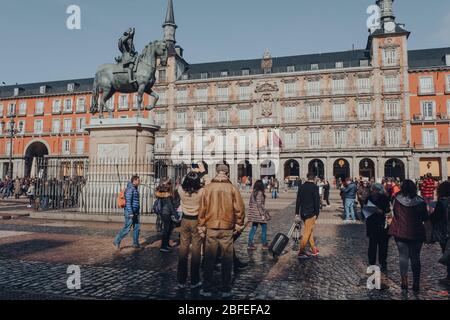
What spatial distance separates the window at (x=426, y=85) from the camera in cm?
3888

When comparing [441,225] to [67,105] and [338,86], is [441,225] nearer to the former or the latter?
[338,86]

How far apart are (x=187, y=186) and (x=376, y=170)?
38.4 m

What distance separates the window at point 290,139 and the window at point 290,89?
5.21 metres

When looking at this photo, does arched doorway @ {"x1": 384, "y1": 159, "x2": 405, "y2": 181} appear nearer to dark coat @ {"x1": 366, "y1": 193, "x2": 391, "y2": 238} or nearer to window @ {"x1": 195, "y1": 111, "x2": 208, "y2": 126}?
window @ {"x1": 195, "y1": 111, "x2": 208, "y2": 126}

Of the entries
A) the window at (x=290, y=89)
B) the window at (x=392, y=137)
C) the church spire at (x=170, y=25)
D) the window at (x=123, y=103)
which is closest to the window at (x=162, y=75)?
the window at (x=123, y=103)

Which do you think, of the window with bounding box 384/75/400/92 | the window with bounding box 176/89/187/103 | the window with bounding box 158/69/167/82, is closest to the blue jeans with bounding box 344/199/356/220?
the window with bounding box 384/75/400/92

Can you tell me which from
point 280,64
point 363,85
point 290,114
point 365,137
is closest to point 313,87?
point 290,114

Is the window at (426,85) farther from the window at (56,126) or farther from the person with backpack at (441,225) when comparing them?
the window at (56,126)

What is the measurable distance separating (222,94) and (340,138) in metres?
16.8

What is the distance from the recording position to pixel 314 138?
41469 mm

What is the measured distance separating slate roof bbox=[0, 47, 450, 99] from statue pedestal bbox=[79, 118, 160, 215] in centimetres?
3647
